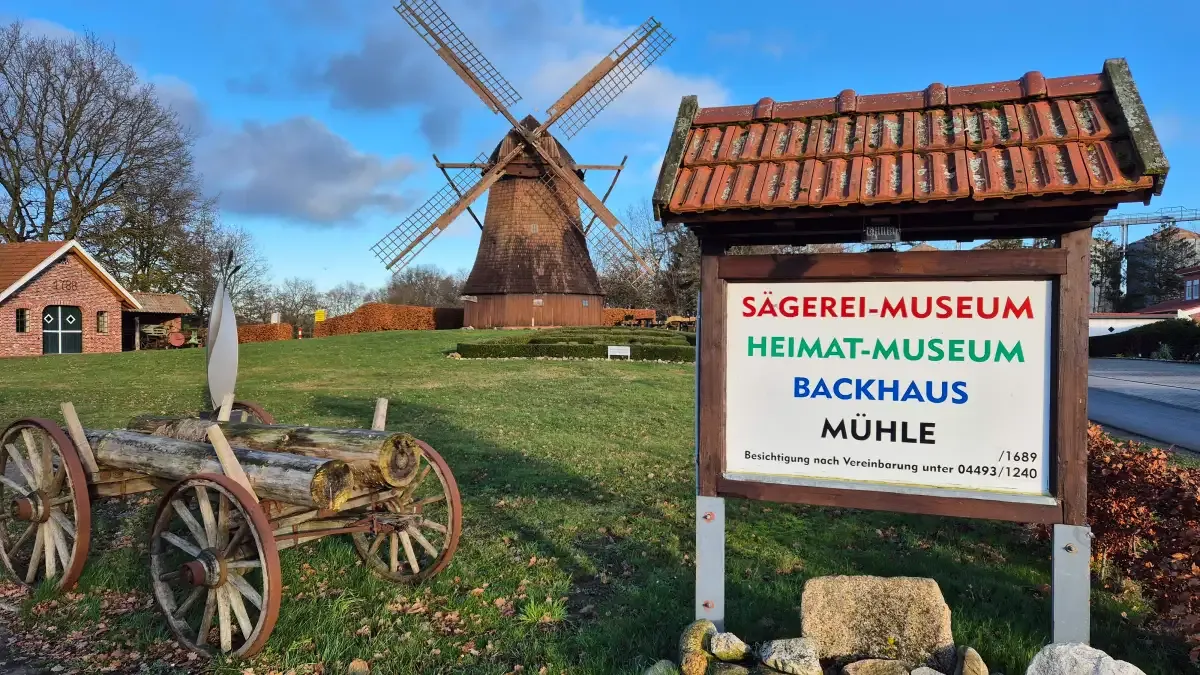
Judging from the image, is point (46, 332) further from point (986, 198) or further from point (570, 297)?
point (986, 198)

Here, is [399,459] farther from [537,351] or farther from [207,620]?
[537,351]

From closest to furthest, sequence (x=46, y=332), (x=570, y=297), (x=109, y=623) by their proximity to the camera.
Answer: (x=109, y=623), (x=46, y=332), (x=570, y=297)

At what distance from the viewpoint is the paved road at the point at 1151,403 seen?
37.9 feet

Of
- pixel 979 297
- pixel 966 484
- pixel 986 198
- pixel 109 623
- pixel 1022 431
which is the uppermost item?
pixel 986 198

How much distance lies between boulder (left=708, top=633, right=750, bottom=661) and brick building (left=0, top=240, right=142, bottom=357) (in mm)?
33885

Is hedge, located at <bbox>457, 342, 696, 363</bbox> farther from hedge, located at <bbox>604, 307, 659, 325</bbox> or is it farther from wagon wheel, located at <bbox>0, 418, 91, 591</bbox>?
hedge, located at <bbox>604, 307, 659, 325</bbox>

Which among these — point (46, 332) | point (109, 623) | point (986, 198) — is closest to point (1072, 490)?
point (986, 198)

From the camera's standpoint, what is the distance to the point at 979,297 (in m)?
3.53

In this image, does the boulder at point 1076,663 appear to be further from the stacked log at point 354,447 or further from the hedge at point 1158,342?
the hedge at point 1158,342

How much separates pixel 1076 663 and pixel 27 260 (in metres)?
36.4

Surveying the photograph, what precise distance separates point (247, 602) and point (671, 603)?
9.39 feet

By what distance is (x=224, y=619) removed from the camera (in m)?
4.01

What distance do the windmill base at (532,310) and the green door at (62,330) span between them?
57.2ft

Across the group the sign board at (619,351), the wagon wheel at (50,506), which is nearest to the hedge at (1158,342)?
the sign board at (619,351)
